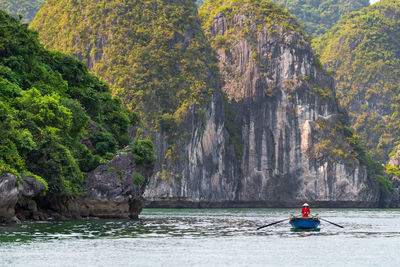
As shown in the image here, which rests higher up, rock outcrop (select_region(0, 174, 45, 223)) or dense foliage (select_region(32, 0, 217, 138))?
dense foliage (select_region(32, 0, 217, 138))

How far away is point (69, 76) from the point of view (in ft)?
169

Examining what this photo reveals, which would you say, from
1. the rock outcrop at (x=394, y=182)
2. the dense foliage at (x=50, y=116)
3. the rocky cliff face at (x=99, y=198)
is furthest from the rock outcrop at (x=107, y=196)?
the rock outcrop at (x=394, y=182)

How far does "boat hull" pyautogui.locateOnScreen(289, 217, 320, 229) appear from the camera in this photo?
39344 millimetres

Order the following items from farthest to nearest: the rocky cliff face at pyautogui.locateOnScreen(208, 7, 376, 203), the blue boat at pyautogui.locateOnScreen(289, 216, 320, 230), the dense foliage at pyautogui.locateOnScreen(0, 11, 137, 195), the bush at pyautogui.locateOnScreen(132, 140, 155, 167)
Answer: the rocky cliff face at pyautogui.locateOnScreen(208, 7, 376, 203)
the bush at pyautogui.locateOnScreen(132, 140, 155, 167)
the blue boat at pyautogui.locateOnScreen(289, 216, 320, 230)
the dense foliage at pyautogui.locateOnScreen(0, 11, 137, 195)

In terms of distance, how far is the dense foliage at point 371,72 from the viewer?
6029 inches

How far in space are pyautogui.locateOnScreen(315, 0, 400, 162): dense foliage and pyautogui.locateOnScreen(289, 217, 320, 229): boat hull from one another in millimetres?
112888

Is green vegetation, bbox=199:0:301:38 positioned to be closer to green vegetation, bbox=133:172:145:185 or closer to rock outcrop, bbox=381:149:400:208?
rock outcrop, bbox=381:149:400:208

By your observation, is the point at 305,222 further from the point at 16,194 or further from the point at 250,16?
the point at 250,16

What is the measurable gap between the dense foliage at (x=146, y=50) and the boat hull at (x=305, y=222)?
6262 centimetres

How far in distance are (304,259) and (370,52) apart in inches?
5720

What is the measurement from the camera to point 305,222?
39438 millimetres

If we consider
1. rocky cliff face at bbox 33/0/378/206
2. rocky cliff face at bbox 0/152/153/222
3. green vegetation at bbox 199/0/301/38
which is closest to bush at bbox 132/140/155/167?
rocky cliff face at bbox 0/152/153/222

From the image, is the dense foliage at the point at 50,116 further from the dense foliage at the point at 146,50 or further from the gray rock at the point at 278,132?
the gray rock at the point at 278,132

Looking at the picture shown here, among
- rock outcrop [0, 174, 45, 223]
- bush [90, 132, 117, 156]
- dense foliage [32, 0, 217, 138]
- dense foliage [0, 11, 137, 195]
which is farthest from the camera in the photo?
dense foliage [32, 0, 217, 138]
